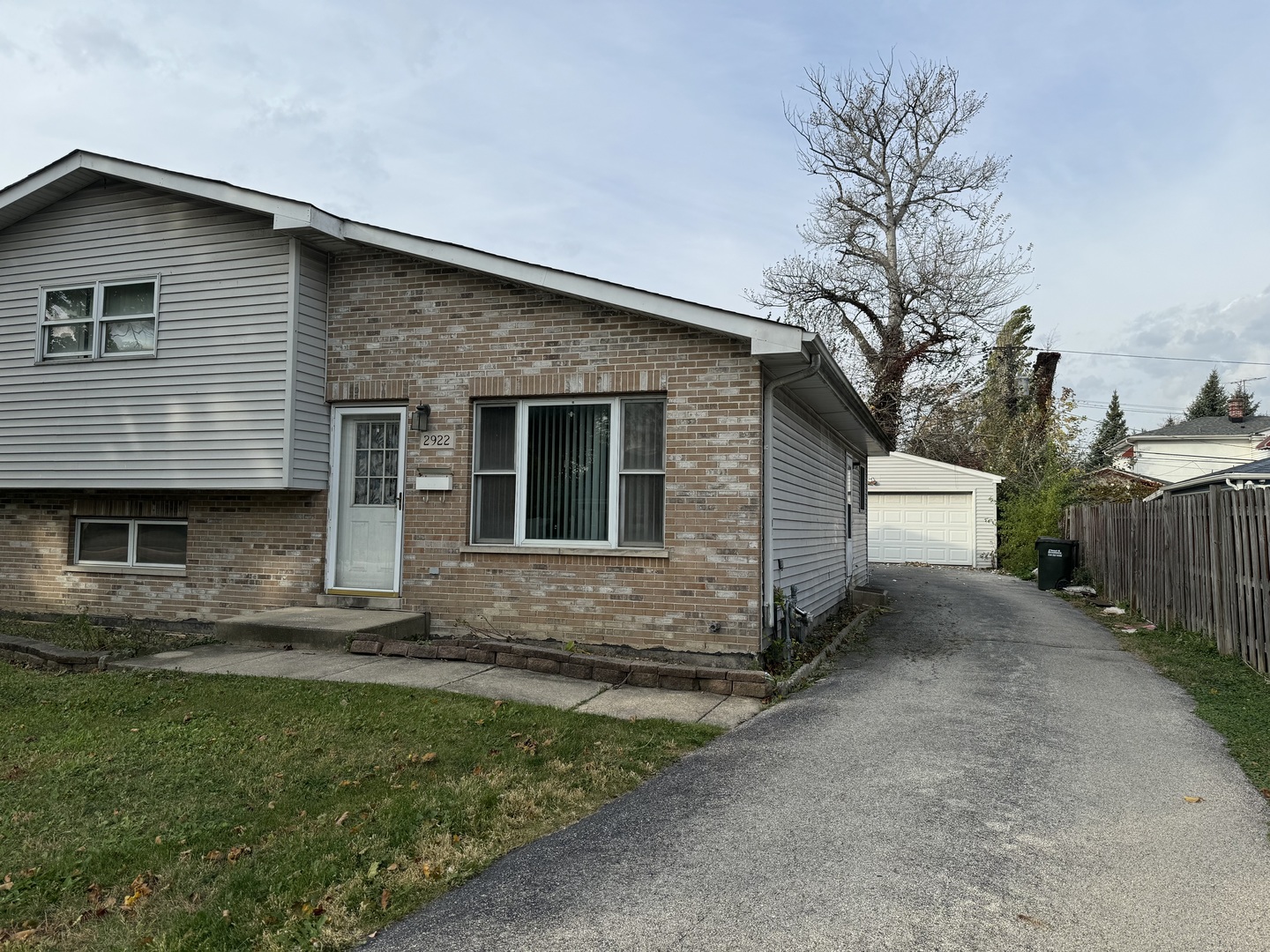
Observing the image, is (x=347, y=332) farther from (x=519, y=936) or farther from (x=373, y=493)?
(x=519, y=936)

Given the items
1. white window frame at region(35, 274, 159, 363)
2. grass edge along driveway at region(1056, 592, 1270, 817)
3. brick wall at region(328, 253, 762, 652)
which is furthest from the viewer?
white window frame at region(35, 274, 159, 363)

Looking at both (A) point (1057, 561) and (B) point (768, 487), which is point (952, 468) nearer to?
(A) point (1057, 561)

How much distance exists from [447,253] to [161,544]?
5137 mm

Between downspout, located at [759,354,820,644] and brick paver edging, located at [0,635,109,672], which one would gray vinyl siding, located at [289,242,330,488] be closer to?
brick paver edging, located at [0,635,109,672]

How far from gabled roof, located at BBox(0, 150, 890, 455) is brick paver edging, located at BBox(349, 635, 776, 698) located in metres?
2.88

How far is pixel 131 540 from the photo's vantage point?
35.3 ft

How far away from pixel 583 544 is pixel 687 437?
1500mm

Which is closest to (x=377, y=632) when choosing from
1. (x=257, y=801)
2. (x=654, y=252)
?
(x=257, y=801)

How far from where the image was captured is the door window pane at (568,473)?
8758mm

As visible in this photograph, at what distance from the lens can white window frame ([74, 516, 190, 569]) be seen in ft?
34.2

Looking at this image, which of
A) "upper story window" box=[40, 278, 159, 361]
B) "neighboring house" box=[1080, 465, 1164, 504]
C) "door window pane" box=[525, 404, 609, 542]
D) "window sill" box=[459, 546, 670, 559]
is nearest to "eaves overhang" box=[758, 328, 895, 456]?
"door window pane" box=[525, 404, 609, 542]

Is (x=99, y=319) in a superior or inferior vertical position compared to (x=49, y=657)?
superior

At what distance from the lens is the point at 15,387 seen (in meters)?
10.7

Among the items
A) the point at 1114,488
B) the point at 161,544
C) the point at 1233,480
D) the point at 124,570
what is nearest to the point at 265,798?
the point at 161,544
